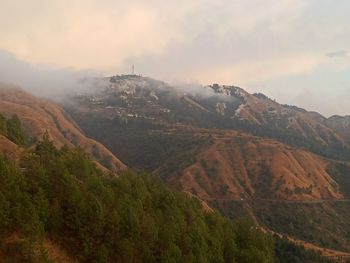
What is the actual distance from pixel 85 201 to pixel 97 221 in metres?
3.47

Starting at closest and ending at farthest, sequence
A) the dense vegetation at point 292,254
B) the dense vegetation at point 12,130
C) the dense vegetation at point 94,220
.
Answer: the dense vegetation at point 94,220, the dense vegetation at point 12,130, the dense vegetation at point 292,254

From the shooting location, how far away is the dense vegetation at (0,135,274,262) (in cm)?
5428

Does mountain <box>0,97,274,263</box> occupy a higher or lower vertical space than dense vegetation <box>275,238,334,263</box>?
higher

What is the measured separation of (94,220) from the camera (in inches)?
2467

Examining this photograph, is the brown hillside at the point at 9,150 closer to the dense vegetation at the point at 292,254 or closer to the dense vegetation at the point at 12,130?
the dense vegetation at the point at 12,130

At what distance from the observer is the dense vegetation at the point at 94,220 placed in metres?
54.3

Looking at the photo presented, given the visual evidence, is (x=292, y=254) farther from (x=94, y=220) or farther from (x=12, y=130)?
(x=94, y=220)

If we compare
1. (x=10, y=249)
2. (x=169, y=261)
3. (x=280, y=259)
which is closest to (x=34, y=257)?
(x=10, y=249)

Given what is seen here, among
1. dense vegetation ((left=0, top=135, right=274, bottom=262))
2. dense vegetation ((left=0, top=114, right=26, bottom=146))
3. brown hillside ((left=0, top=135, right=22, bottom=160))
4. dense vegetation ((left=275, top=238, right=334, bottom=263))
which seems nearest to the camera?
dense vegetation ((left=0, top=135, right=274, bottom=262))

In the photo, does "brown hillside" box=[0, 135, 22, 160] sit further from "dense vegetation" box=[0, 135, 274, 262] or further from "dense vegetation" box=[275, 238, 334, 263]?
"dense vegetation" box=[275, 238, 334, 263]

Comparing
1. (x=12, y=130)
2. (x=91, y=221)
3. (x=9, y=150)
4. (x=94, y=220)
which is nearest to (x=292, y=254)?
(x=12, y=130)

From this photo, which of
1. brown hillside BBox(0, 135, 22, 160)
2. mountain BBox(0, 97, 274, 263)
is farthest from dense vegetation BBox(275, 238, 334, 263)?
brown hillside BBox(0, 135, 22, 160)

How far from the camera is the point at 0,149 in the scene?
2918 inches

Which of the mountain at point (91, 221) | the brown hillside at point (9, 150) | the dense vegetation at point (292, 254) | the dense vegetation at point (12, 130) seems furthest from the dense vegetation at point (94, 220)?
the dense vegetation at point (292, 254)
